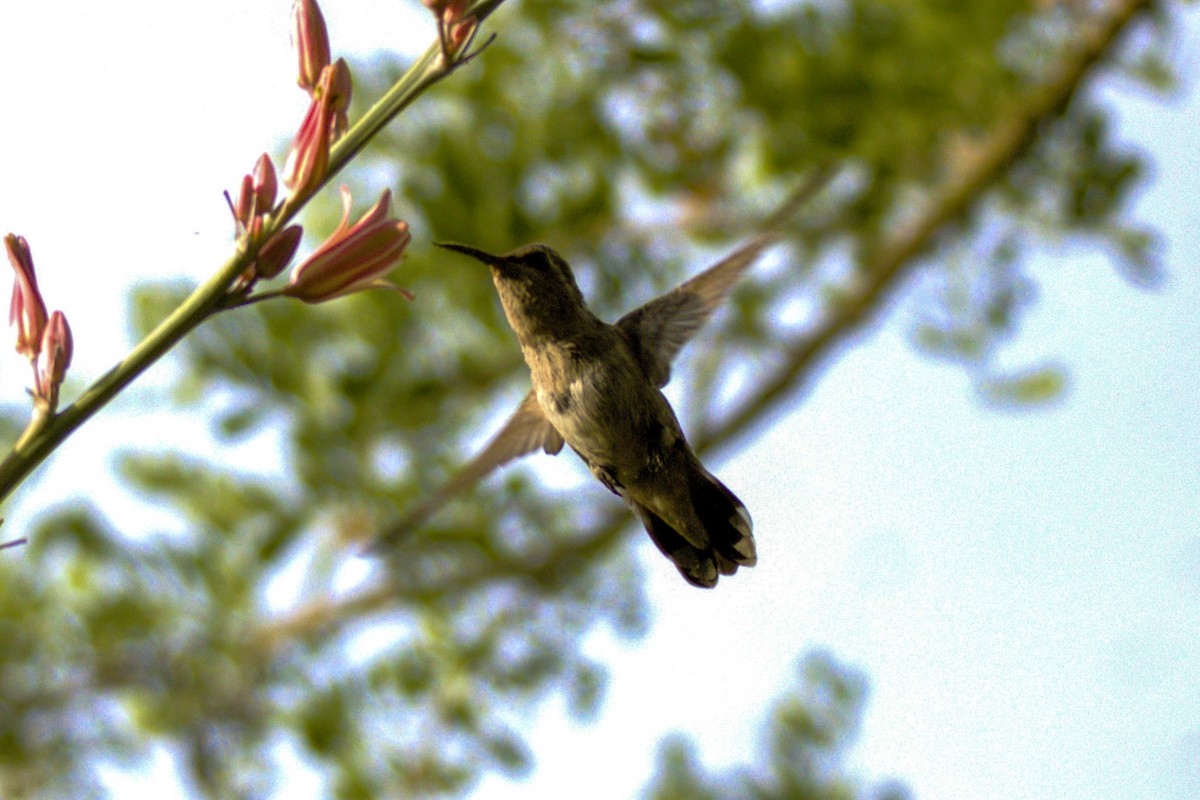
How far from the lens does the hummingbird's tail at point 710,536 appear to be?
1220 mm

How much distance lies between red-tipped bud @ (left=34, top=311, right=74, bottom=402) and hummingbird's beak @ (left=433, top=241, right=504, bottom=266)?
29 centimetres

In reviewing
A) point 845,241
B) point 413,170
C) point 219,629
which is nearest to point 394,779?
point 219,629

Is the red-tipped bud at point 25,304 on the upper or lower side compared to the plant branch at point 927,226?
lower

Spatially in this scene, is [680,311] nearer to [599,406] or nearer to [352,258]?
[599,406]

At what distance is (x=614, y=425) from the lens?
1.30 m

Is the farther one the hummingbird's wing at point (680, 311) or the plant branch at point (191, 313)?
the hummingbird's wing at point (680, 311)

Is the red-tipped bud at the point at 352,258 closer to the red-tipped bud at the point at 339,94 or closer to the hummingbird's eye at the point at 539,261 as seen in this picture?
the red-tipped bud at the point at 339,94

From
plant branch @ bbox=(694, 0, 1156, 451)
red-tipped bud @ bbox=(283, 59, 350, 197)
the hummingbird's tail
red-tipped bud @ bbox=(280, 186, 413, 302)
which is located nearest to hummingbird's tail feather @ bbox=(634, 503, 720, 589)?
the hummingbird's tail

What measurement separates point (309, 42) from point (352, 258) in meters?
0.19

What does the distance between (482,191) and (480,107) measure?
0.34m

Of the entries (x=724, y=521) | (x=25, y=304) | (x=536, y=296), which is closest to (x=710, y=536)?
(x=724, y=521)

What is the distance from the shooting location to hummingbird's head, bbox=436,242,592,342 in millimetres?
1306

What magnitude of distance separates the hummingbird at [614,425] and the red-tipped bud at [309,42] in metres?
0.27

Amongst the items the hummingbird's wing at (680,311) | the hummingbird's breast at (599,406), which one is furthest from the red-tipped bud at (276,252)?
the hummingbird's wing at (680,311)
